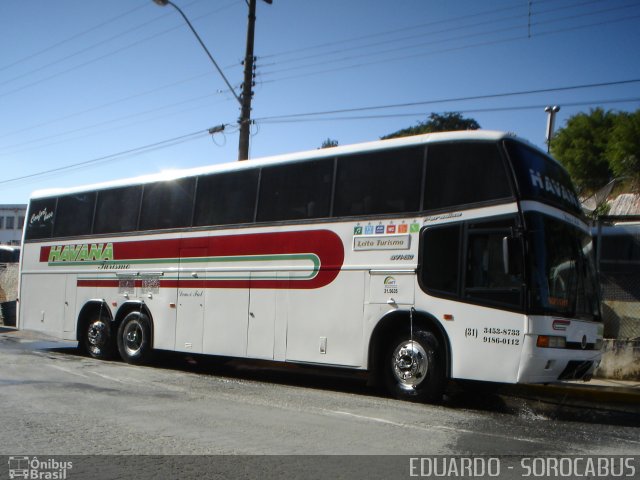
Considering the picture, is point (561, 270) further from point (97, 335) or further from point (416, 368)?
point (97, 335)

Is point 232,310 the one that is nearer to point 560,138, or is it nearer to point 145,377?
point 145,377

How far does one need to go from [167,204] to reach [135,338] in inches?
116

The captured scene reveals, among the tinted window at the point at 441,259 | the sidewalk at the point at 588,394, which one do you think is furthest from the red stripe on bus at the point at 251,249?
the sidewalk at the point at 588,394

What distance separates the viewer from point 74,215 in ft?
51.5

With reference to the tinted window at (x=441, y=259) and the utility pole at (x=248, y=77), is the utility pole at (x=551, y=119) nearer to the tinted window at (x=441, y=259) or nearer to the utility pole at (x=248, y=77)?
the utility pole at (x=248, y=77)

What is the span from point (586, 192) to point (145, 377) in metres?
32.0

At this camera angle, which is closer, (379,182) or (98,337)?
(379,182)

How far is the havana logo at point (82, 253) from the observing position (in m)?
14.7

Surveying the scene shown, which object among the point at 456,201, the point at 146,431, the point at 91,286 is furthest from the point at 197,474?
the point at 91,286

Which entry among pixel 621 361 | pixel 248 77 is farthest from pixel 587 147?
pixel 621 361

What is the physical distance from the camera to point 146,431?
22.5 feet

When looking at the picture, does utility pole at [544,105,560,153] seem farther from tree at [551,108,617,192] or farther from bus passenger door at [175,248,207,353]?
tree at [551,108,617,192]

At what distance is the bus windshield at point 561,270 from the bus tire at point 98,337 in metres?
9.69
